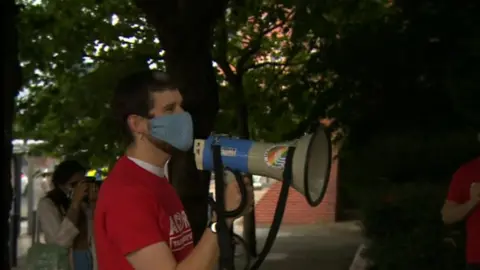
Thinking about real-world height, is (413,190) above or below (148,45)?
below

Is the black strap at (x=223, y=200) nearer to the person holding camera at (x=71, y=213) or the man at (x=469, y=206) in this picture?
the man at (x=469, y=206)

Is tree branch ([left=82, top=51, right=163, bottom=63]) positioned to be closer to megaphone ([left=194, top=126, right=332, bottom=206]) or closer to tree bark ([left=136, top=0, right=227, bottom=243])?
tree bark ([left=136, top=0, right=227, bottom=243])

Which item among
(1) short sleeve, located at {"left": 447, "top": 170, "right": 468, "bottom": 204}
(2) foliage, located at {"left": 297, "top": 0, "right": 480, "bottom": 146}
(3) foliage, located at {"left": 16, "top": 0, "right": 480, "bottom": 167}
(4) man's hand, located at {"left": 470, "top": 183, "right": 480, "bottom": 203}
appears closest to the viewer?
(4) man's hand, located at {"left": 470, "top": 183, "right": 480, "bottom": 203}

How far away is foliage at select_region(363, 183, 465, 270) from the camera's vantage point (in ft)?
20.6

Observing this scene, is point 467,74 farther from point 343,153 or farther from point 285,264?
point 285,264

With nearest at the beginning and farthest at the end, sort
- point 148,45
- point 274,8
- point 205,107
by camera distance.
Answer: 1. point 205,107
2. point 274,8
3. point 148,45

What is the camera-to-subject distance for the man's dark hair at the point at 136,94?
2422mm

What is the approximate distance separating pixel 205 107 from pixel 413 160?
2.23 meters

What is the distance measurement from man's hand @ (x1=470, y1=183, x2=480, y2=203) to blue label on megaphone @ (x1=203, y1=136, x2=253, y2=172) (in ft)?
6.96

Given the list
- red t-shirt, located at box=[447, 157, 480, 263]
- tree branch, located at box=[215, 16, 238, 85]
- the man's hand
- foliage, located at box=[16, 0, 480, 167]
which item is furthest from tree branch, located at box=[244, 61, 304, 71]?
the man's hand

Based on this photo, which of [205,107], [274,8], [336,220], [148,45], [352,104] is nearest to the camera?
[205,107]

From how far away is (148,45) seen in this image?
998cm

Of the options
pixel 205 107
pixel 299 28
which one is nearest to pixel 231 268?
pixel 205 107

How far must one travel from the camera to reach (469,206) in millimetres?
4145
